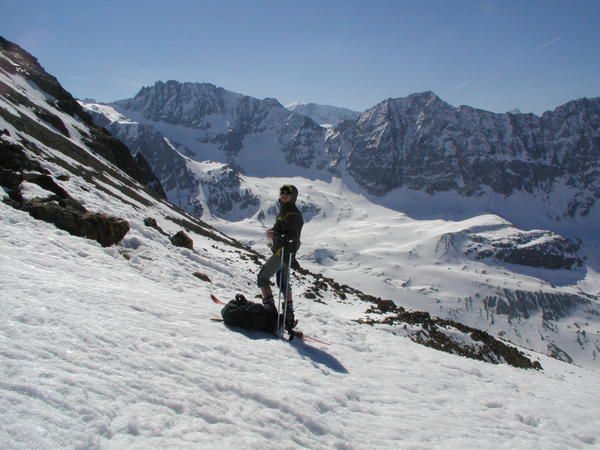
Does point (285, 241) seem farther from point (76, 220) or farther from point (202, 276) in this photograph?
point (76, 220)

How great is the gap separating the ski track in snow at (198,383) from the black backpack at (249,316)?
0.30 metres

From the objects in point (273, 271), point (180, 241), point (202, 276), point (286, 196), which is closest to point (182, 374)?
point (273, 271)

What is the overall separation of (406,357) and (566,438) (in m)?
4.21

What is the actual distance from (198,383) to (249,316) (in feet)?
12.3

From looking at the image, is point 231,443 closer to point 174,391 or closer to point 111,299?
point 174,391

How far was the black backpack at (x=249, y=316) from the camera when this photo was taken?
9391 mm

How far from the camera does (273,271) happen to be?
33.6 feet

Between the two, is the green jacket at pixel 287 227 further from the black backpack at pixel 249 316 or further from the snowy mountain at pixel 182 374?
the snowy mountain at pixel 182 374

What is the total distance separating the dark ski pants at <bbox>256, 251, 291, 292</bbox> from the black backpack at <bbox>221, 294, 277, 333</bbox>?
0.71 metres

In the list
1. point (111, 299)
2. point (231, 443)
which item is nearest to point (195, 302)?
point (111, 299)

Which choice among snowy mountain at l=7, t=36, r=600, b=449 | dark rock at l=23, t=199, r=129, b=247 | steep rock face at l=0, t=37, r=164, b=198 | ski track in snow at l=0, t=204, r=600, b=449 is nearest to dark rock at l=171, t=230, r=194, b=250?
snowy mountain at l=7, t=36, r=600, b=449

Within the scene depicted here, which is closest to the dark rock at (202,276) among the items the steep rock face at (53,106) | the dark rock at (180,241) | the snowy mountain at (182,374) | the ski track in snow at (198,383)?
the snowy mountain at (182,374)

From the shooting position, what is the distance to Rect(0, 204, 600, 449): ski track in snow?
4.42 meters

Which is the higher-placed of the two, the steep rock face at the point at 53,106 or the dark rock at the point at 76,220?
the steep rock face at the point at 53,106
